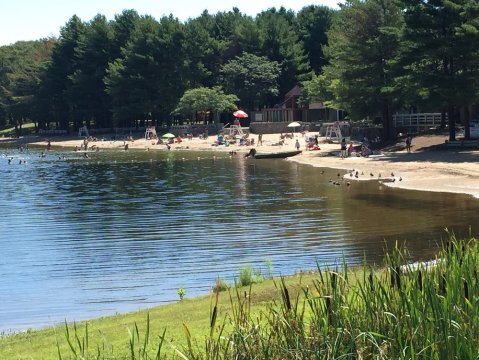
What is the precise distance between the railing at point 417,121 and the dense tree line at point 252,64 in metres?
2.53

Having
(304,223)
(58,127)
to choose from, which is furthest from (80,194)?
(58,127)

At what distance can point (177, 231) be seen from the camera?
29.2 m

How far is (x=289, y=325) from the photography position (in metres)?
6.39

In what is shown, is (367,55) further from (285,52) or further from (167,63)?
(167,63)

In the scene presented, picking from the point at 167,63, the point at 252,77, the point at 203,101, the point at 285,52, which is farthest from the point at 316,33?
the point at 203,101

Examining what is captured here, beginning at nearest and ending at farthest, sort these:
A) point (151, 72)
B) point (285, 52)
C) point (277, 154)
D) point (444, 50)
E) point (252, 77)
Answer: point (444, 50) < point (277, 154) < point (252, 77) < point (285, 52) < point (151, 72)

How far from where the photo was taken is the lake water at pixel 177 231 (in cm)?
1934

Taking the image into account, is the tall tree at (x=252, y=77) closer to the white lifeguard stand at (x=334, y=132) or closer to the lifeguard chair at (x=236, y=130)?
the lifeguard chair at (x=236, y=130)

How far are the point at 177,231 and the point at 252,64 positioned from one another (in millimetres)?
69921

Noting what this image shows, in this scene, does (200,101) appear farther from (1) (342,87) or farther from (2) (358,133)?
(1) (342,87)

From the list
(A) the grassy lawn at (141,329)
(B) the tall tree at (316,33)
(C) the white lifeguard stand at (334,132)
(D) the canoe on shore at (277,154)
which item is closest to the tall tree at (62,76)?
(B) the tall tree at (316,33)

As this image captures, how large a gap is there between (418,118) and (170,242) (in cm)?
4243

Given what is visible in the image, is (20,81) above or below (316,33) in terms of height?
below

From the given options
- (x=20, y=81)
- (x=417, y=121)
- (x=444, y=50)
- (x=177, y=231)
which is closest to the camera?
(x=177, y=231)
